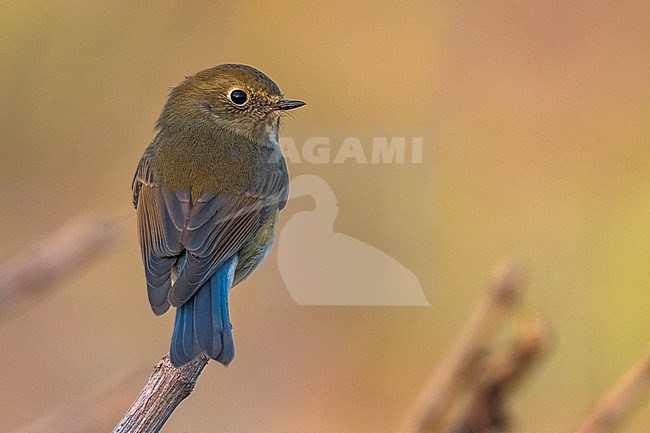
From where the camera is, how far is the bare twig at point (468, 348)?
193 cm

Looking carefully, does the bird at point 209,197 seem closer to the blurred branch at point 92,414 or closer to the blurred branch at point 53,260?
the blurred branch at point 92,414

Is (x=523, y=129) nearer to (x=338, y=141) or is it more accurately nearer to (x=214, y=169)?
(x=338, y=141)

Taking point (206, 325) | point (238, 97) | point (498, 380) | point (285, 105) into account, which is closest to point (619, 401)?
point (498, 380)

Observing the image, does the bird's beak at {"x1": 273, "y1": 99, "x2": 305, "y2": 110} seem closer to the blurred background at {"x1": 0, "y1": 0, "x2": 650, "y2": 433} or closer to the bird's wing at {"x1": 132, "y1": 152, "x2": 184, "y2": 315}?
the blurred background at {"x1": 0, "y1": 0, "x2": 650, "y2": 433}

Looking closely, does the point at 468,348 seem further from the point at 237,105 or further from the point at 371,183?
the point at 371,183

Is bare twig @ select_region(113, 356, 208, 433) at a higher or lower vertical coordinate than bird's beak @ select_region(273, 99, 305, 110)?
lower

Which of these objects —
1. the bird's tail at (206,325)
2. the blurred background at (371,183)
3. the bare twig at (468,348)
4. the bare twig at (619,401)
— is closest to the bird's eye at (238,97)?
the blurred background at (371,183)

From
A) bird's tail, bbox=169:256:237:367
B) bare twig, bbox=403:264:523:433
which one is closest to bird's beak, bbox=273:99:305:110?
bird's tail, bbox=169:256:237:367

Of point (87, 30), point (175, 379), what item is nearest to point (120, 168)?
point (87, 30)

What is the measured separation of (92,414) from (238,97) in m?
1.80

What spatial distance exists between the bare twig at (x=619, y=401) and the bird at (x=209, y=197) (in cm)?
98

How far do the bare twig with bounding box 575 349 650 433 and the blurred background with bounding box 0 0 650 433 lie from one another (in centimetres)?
203

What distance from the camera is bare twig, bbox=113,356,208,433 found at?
199 centimetres

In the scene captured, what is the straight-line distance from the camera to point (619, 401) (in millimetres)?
1807
